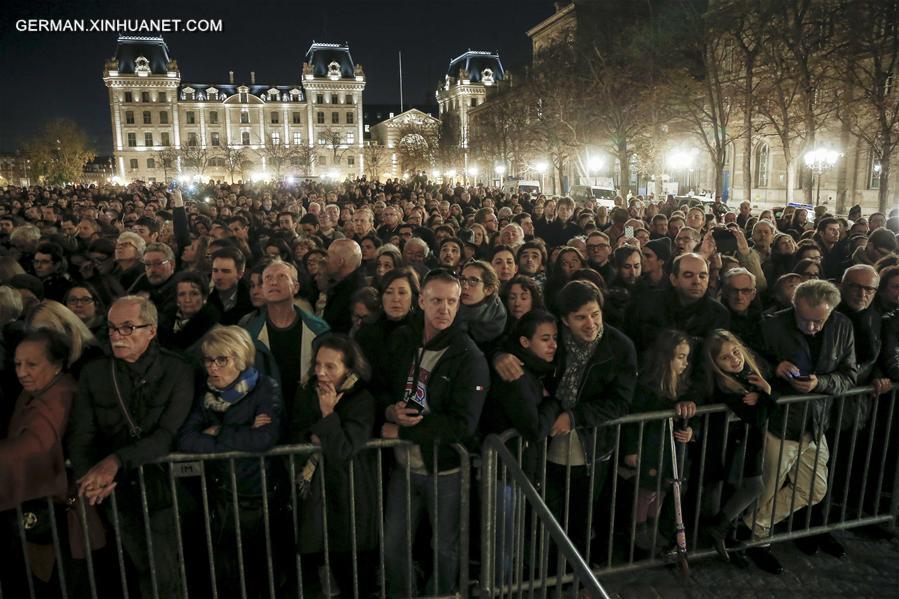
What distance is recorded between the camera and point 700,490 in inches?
173

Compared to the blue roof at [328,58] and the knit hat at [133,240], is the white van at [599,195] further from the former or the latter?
the blue roof at [328,58]

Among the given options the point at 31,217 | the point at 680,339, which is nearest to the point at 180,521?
the point at 680,339

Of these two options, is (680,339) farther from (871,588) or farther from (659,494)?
(871,588)

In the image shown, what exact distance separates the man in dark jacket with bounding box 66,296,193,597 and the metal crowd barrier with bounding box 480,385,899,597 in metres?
1.79

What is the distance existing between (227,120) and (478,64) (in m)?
43.0

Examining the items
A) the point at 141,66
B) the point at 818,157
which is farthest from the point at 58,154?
the point at 818,157

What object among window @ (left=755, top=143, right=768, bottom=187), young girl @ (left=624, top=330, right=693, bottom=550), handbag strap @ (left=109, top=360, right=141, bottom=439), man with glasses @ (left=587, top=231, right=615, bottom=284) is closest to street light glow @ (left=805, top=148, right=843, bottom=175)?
window @ (left=755, top=143, right=768, bottom=187)

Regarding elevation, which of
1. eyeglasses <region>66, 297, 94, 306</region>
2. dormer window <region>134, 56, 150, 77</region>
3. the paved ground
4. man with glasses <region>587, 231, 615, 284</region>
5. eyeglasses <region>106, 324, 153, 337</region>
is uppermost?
dormer window <region>134, 56, 150, 77</region>

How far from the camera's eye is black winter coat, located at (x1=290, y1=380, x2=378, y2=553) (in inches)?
145

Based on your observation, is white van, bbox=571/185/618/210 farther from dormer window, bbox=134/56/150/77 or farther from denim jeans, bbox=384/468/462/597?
dormer window, bbox=134/56/150/77

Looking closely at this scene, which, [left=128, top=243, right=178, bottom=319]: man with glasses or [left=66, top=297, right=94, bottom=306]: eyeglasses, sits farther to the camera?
[left=128, top=243, right=178, bottom=319]: man with glasses

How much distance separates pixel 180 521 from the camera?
A: 382 cm

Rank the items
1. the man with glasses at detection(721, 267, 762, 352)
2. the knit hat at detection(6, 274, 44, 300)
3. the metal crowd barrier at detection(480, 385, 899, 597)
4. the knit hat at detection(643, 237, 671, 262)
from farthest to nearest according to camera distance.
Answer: the knit hat at detection(643, 237, 671, 262)
the knit hat at detection(6, 274, 44, 300)
the man with glasses at detection(721, 267, 762, 352)
the metal crowd barrier at detection(480, 385, 899, 597)

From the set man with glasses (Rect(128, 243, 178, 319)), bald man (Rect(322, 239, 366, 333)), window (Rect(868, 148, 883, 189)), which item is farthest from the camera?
window (Rect(868, 148, 883, 189))
